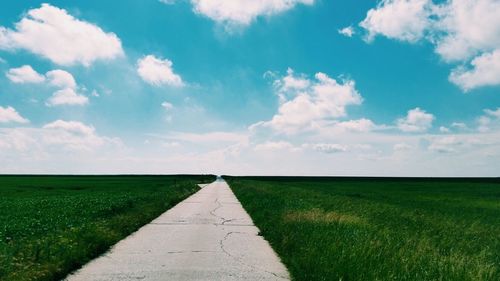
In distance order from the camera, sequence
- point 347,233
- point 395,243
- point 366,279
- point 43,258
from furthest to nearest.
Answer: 1. point 347,233
2. point 395,243
3. point 43,258
4. point 366,279

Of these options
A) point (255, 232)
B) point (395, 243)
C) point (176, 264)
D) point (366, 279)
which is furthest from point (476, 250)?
point (176, 264)

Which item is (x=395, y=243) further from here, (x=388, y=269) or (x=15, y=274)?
(x=15, y=274)

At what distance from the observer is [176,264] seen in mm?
8539

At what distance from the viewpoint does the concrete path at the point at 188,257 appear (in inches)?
303

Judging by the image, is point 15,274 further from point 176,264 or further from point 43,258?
point 176,264

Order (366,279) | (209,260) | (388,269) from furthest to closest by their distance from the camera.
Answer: (209,260)
(388,269)
(366,279)

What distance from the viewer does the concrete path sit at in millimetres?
7691

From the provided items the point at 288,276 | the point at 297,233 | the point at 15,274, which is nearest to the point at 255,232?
the point at 297,233

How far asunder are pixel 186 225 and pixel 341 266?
859 cm

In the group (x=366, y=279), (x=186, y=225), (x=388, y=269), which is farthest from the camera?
(x=186, y=225)

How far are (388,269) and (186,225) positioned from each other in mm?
9136

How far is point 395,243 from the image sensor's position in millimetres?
10008

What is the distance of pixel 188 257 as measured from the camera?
926cm

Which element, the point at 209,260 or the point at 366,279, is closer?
the point at 366,279
